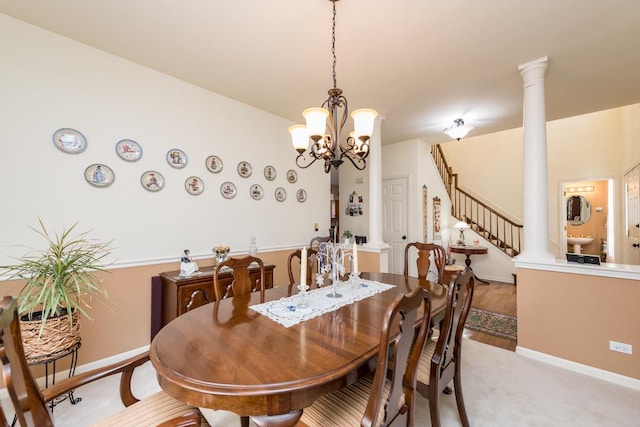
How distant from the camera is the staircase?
586 cm

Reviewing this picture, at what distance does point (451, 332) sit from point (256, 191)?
276cm

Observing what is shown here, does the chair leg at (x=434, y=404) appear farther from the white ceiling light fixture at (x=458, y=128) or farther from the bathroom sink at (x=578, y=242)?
the bathroom sink at (x=578, y=242)

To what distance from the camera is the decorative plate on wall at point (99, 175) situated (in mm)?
2324

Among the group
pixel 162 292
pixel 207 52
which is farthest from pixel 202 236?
pixel 207 52

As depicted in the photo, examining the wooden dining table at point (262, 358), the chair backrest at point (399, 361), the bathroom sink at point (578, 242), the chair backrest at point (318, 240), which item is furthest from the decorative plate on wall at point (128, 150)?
the bathroom sink at point (578, 242)

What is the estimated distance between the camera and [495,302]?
4.12 m

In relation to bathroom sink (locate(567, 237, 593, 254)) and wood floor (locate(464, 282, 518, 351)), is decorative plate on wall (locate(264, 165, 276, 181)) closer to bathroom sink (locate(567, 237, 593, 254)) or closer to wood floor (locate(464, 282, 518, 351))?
wood floor (locate(464, 282, 518, 351))

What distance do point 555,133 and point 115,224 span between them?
7868 millimetres

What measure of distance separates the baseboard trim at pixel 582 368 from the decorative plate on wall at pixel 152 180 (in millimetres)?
3961

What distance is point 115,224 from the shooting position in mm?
2457

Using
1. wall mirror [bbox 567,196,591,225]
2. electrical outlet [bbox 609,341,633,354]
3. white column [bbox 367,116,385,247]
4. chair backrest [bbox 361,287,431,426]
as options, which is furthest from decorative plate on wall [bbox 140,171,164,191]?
wall mirror [bbox 567,196,591,225]

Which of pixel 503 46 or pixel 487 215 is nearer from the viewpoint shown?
pixel 503 46

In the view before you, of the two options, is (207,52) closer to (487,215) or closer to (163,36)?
(163,36)

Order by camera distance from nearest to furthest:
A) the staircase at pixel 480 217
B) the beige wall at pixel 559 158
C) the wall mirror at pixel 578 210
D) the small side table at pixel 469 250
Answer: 1. the beige wall at pixel 559 158
2. the small side table at pixel 469 250
3. the staircase at pixel 480 217
4. the wall mirror at pixel 578 210
